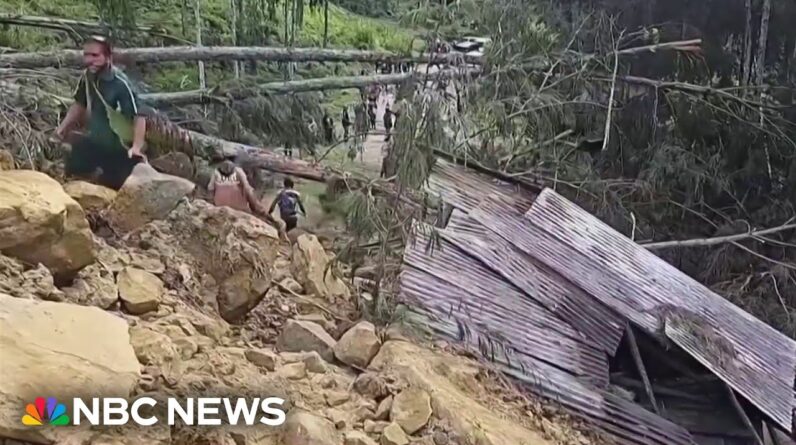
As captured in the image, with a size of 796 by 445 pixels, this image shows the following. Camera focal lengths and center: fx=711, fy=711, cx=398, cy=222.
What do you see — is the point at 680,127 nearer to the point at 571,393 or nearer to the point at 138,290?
the point at 571,393

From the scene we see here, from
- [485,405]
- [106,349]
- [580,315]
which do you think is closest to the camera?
[106,349]

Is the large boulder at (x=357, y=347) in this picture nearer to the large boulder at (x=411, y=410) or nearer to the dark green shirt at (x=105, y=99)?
the large boulder at (x=411, y=410)

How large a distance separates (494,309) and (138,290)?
844 mm

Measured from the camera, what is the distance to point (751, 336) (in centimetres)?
204

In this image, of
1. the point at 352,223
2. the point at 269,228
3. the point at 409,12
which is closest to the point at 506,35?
the point at 409,12

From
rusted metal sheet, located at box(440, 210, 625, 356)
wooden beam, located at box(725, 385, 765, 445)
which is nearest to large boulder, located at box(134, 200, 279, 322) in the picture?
rusted metal sheet, located at box(440, 210, 625, 356)

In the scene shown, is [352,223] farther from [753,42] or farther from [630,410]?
[753,42]

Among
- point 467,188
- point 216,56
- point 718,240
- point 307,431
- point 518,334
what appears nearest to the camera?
point 307,431

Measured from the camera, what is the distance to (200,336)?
1201 mm

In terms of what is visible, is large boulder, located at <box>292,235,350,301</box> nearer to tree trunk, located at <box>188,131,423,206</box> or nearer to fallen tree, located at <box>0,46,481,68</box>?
tree trunk, located at <box>188,131,423,206</box>

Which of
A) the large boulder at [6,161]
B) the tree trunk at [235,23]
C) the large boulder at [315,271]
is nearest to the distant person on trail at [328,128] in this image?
the tree trunk at [235,23]

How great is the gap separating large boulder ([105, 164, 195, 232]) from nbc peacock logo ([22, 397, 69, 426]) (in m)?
0.59

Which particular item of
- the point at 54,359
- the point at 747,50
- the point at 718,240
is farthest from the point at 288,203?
the point at 747,50

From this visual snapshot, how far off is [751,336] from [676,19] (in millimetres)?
1512
